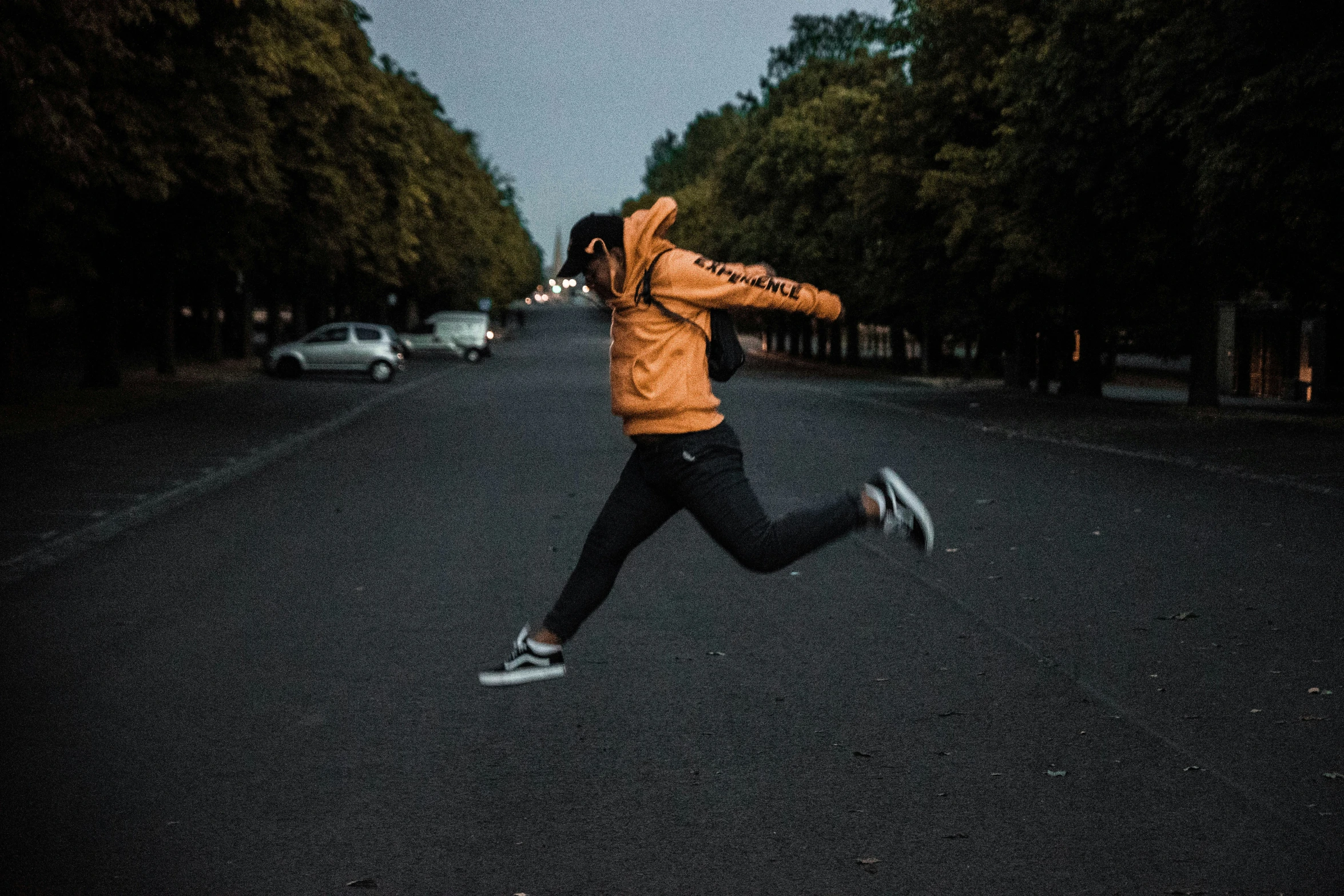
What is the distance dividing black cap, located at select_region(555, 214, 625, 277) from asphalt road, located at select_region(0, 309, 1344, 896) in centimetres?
163

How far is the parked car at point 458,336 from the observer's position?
62.9m

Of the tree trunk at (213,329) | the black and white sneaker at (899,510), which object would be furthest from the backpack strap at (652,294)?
the tree trunk at (213,329)

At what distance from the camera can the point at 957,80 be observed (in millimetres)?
33031

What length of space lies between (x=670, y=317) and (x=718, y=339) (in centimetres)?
19

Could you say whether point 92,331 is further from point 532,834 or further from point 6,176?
point 532,834

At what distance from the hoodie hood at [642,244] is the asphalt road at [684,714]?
1.54 metres

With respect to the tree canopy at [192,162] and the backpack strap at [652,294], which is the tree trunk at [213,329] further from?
the backpack strap at [652,294]

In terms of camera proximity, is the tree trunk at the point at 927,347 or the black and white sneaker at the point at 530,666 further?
the tree trunk at the point at 927,347

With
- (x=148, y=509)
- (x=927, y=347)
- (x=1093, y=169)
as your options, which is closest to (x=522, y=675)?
(x=148, y=509)

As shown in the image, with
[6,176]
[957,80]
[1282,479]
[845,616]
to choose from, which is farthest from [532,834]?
[957,80]

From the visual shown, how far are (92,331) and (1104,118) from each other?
20.4 meters

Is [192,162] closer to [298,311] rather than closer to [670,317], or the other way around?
[670,317]

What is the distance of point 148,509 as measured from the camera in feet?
42.9

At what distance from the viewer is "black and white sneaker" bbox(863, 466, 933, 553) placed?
575cm
